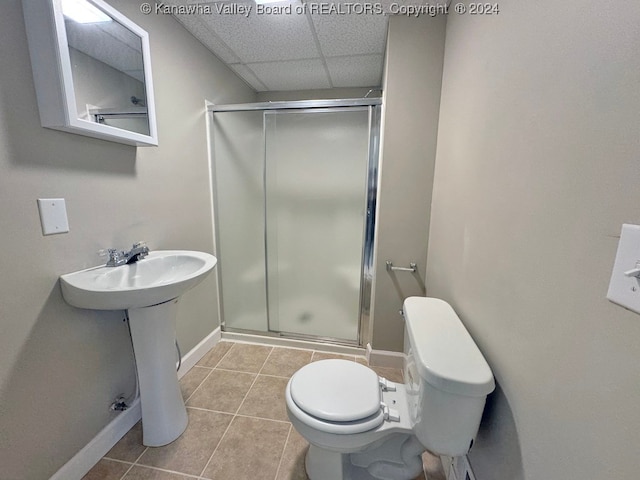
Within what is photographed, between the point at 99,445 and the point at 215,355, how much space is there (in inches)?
31.6

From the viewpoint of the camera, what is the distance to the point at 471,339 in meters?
0.87

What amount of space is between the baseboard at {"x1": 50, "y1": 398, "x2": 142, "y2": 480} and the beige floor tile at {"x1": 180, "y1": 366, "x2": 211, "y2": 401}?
243mm

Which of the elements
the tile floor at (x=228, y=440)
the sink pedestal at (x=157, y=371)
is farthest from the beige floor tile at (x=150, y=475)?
the sink pedestal at (x=157, y=371)

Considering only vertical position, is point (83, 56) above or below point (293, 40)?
below

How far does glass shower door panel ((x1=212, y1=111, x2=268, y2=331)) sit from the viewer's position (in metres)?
1.91

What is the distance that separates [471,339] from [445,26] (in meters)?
1.64

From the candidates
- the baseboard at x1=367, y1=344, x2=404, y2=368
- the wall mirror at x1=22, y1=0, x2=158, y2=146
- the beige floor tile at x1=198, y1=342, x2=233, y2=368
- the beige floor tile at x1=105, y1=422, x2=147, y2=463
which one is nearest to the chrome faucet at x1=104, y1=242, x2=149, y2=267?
the wall mirror at x1=22, y1=0, x2=158, y2=146

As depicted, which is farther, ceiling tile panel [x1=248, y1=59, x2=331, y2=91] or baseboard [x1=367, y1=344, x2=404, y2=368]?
ceiling tile panel [x1=248, y1=59, x2=331, y2=91]

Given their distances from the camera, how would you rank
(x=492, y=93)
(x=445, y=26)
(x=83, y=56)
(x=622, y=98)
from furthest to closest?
(x=445, y=26), (x=83, y=56), (x=492, y=93), (x=622, y=98)

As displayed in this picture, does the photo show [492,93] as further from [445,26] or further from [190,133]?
[190,133]

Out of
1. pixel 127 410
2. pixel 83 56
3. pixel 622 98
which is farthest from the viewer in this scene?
pixel 127 410

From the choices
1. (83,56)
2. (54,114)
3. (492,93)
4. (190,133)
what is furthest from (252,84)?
(492,93)

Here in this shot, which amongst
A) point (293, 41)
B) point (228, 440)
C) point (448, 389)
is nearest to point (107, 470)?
point (228, 440)

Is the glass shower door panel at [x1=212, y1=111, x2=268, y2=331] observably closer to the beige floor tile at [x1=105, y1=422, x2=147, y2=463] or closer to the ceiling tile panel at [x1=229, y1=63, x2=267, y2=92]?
the ceiling tile panel at [x1=229, y1=63, x2=267, y2=92]
